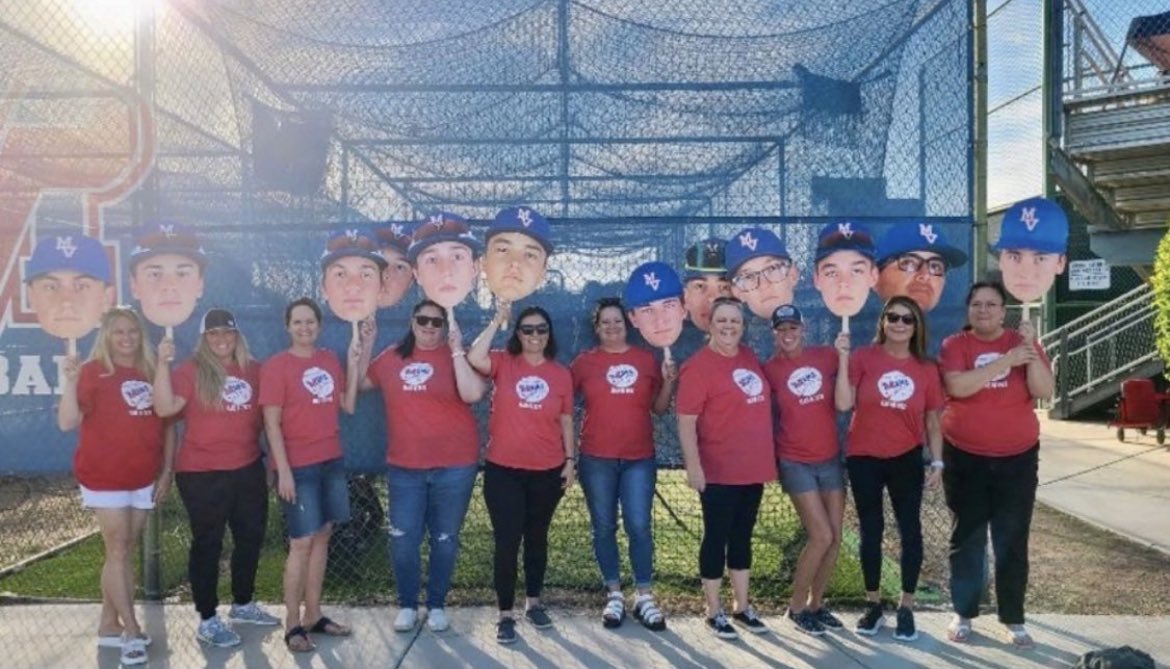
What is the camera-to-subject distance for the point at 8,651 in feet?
15.4

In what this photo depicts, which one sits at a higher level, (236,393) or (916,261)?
(916,261)

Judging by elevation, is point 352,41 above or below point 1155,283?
above

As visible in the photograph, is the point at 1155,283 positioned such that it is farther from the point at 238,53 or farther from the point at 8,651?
the point at 8,651

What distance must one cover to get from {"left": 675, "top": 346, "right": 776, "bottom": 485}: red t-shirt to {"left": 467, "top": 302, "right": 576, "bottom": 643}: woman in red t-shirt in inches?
24.1

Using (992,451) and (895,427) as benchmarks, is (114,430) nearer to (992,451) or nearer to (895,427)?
(895,427)

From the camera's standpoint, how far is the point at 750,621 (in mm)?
4801

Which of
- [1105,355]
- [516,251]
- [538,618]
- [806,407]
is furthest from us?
[1105,355]

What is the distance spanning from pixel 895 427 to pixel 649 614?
1519 millimetres

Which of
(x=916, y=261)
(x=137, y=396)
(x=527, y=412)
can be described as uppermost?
(x=916, y=261)

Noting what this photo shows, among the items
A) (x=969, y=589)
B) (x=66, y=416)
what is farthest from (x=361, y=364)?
(x=969, y=589)

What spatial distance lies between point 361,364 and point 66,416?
1320 mm

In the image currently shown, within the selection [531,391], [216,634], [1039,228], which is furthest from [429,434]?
[1039,228]

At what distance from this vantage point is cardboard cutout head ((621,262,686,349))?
486 centimetres

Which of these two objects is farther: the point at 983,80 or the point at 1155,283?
the point at 1155,283
